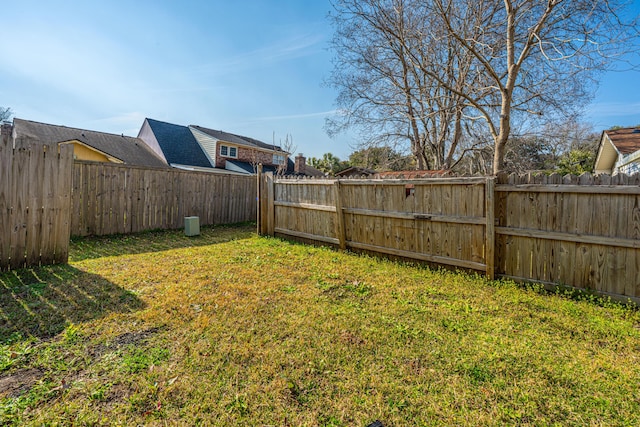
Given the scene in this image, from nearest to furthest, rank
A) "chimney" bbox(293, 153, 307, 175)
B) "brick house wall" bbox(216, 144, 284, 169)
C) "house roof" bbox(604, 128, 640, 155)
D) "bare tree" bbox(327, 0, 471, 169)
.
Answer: "bare tree" bbox(327, 0, 471, 169)
"house roof" bbox(604, 128, 640, 155)
"brick house wall" bbox(216, 144, 284, 169)
"chimney" bbox(293, 153, 307, 175)

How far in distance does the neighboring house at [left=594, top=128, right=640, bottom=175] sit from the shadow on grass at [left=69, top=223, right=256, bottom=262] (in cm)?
1176

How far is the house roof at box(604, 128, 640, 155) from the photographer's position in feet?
32.8

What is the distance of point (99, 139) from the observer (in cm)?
1794

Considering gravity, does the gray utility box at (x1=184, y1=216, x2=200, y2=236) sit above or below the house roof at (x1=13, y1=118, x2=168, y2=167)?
below

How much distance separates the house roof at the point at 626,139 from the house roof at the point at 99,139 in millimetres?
21282

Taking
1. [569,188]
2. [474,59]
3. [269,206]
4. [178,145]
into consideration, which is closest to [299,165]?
[178,145]

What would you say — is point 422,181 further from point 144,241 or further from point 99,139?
point 99,139

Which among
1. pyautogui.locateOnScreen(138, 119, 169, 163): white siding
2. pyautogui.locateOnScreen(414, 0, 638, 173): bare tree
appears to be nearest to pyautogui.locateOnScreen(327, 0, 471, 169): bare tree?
pyautogui.locateOnScreen(414, 0, 638, 173): bare tree

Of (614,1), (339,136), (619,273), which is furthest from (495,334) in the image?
(339,136)

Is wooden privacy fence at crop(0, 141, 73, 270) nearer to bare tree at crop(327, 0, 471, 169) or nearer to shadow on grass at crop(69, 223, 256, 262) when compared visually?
shadow on grass at crop(69, 223, 256, 262)

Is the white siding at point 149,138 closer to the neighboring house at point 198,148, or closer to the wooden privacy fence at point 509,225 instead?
the neighboring house at point 198,148

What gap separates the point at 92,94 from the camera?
945 centimetres

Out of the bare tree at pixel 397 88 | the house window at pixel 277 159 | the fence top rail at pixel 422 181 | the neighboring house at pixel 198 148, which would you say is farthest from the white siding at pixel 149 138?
the fence top rail at pixel 422 181

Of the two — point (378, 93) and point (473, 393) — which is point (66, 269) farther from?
point (378, 93)
